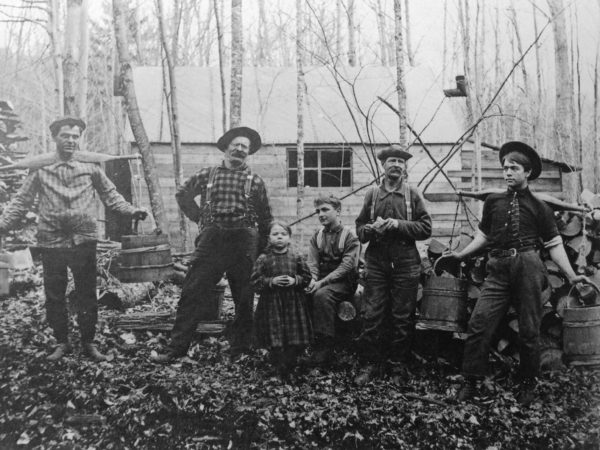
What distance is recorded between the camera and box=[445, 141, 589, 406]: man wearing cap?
3.90 meters

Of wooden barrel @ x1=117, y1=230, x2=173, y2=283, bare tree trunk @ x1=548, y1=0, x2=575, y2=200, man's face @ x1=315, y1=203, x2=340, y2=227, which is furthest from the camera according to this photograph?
bare tree trunk @ x1=548, y1=0, x2=575, y2=200

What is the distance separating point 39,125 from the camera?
8555mm

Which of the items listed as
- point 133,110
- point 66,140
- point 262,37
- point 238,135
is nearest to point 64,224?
point 66,140

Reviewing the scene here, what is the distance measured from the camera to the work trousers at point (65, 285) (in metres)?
4.45

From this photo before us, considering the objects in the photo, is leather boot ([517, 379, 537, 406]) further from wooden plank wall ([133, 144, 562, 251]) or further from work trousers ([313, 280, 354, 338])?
wooden plank wall ([133, 144, 562, 251])

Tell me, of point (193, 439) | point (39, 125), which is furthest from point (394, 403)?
point (39, 125)

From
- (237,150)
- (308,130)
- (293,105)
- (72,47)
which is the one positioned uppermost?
(72,47)

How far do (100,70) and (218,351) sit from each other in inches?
378

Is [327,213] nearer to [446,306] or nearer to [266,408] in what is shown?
[446,306]

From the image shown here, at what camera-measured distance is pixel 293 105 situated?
35.7ft

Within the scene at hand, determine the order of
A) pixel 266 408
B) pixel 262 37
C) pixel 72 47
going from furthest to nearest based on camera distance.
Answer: pixel 262 37
pixel 72 47
pixel 266 408

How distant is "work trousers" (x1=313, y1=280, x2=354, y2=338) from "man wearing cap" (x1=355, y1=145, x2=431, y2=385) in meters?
0.30

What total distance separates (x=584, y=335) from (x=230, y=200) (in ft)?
10.1

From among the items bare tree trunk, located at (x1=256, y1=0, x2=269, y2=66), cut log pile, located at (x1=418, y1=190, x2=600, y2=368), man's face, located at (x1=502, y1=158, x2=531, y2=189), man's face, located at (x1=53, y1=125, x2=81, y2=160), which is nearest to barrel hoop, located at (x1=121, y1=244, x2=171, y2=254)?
man's face, located at (x1=53, y1=125, x2=81, y2=160)
